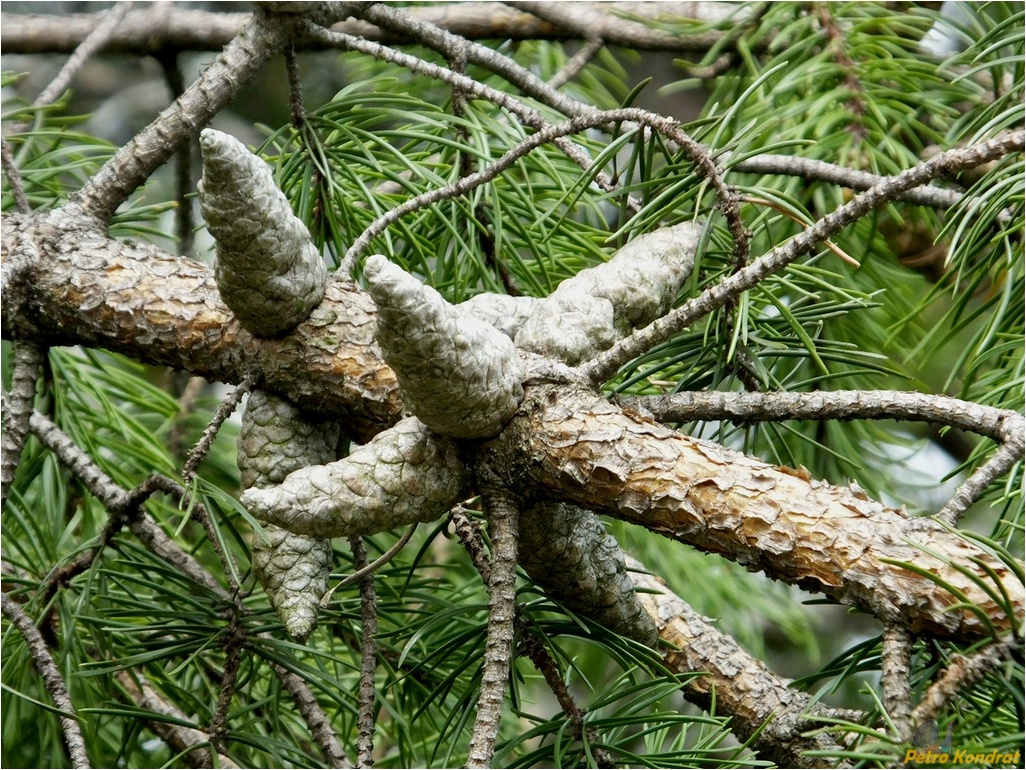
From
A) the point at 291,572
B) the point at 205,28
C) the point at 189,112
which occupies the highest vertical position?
the point at 205,28

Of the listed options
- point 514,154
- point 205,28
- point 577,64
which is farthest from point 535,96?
point 205,28

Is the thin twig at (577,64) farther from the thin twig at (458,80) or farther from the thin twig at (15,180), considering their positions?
the thin twig at (15,180)

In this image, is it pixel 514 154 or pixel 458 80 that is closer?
pixel 514 154

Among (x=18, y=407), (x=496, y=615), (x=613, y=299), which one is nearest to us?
(x=496, y=615)

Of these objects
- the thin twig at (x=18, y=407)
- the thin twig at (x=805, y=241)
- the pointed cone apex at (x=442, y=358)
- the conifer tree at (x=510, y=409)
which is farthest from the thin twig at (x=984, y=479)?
the thin twig at (x=18, y=407)

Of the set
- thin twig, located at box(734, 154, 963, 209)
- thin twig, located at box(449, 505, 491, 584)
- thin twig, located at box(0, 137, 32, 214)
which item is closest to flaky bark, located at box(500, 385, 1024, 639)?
thin twig, located at box(449, 505, 491, 584)

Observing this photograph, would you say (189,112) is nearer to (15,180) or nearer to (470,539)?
(15,180)

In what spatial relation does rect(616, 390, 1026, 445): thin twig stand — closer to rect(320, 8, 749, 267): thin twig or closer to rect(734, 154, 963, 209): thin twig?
rect(320, 8, 749, 267): thin twig
